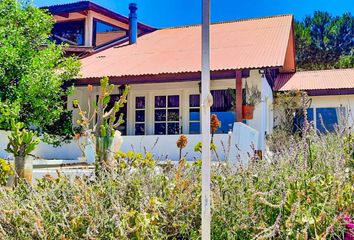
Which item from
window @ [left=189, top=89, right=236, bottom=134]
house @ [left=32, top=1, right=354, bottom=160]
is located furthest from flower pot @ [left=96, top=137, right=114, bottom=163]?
window @ [left=189, top=89, right=236, bottom=134]

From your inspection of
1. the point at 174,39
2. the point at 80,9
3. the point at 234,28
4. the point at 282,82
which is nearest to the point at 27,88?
the point at 80,9

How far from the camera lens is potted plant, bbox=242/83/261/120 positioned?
525 inches

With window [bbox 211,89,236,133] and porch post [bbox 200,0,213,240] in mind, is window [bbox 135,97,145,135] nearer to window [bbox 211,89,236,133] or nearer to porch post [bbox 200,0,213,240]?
window [bbox 211,89,236,133]

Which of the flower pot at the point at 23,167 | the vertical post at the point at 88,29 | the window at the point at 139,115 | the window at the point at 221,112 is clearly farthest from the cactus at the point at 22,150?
the vertical post at the point at 88,29

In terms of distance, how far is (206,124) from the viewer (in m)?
2.44

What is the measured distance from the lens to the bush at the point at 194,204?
2.59 m

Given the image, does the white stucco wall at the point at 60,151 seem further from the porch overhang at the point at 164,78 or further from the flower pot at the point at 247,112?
the flower pot at the point at 247,112

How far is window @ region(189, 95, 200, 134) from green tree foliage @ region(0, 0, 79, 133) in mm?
4747

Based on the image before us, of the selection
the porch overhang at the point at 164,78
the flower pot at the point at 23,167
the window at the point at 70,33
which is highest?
the window at the point at 70,33

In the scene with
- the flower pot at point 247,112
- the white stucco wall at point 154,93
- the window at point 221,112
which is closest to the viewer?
the flower pot at point 247,112

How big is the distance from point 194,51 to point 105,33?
21.9ft

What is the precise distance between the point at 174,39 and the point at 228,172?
1674cm

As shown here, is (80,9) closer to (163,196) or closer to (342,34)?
(163,196)

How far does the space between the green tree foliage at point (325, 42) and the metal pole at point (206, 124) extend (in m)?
31.3
